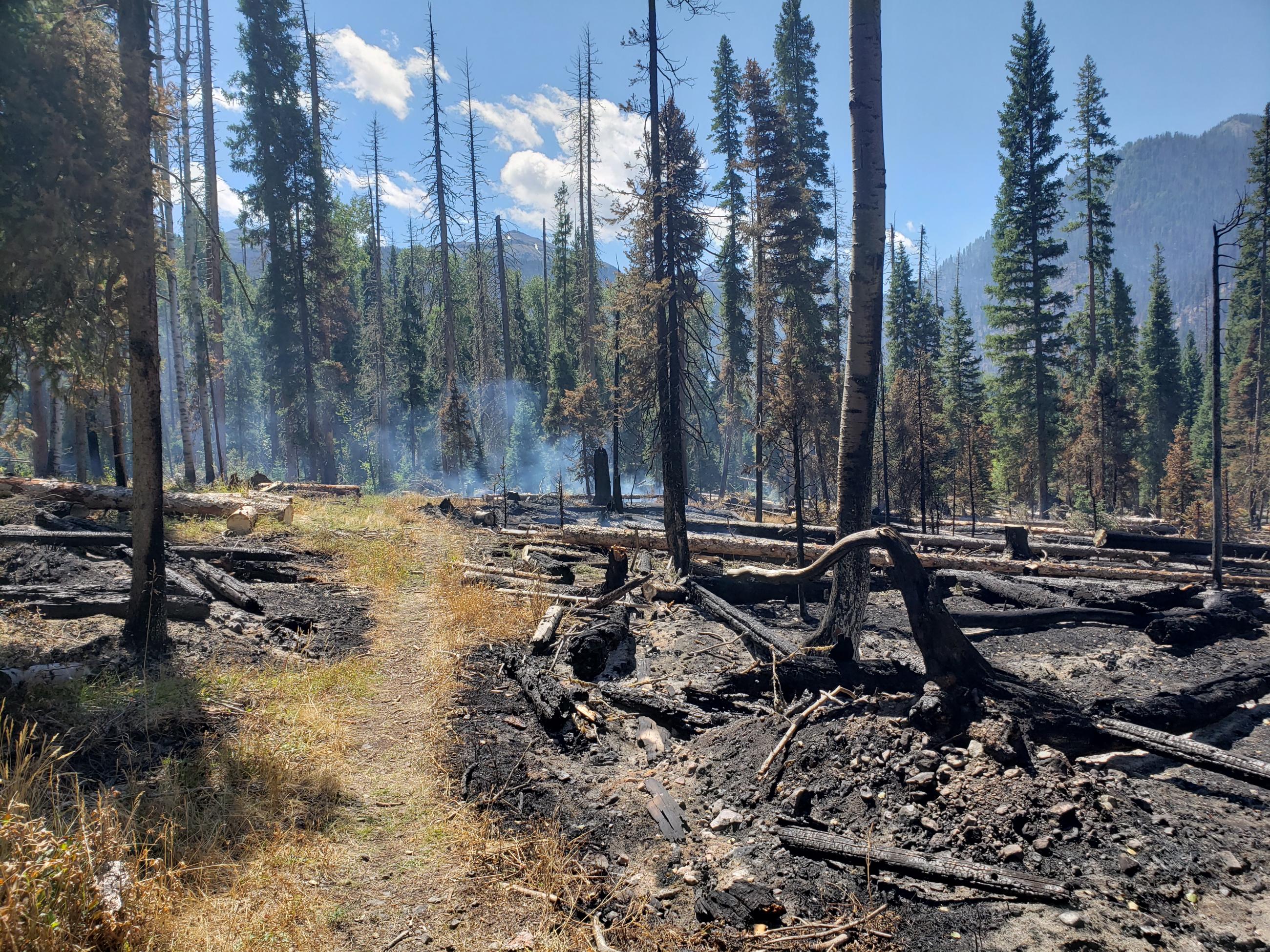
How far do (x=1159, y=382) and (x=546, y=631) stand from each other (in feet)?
165

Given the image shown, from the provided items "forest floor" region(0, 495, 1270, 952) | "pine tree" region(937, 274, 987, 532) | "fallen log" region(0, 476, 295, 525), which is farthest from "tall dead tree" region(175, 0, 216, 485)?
"pine tree" region(937, 274, 987, 532)

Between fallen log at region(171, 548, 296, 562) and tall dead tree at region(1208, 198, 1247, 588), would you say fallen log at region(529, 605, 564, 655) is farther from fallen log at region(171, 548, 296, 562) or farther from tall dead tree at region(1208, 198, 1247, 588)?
tall dead tree at region(1208, 198, 1247, 588)

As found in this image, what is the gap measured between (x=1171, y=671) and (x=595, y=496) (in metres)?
21.3

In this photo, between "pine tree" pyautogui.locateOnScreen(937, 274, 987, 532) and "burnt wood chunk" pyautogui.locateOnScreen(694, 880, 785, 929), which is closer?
"burnt wood chunk" pyautogui.locateOnScreen(694, 880, 785, 929)

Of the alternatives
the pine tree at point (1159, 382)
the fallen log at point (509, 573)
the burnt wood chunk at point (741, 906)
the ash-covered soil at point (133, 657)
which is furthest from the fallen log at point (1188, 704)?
the pine tree at point (1159, 382)

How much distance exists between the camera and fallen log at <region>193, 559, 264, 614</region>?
28.9ft

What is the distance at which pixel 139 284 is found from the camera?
21.4 feet

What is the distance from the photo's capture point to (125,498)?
1325cm

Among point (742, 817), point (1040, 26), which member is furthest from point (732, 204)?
point (742, 817)

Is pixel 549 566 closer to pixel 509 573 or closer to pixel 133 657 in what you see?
pixel 509 573

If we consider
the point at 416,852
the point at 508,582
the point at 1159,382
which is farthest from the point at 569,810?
the point at 1159,382

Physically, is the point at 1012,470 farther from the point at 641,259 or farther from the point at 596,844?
the point at 596,844

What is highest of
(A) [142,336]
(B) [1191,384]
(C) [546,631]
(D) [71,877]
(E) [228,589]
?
(B) [1191,384]

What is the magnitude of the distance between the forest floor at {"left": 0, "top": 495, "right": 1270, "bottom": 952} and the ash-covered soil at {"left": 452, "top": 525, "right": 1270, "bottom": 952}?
0.06 feet
